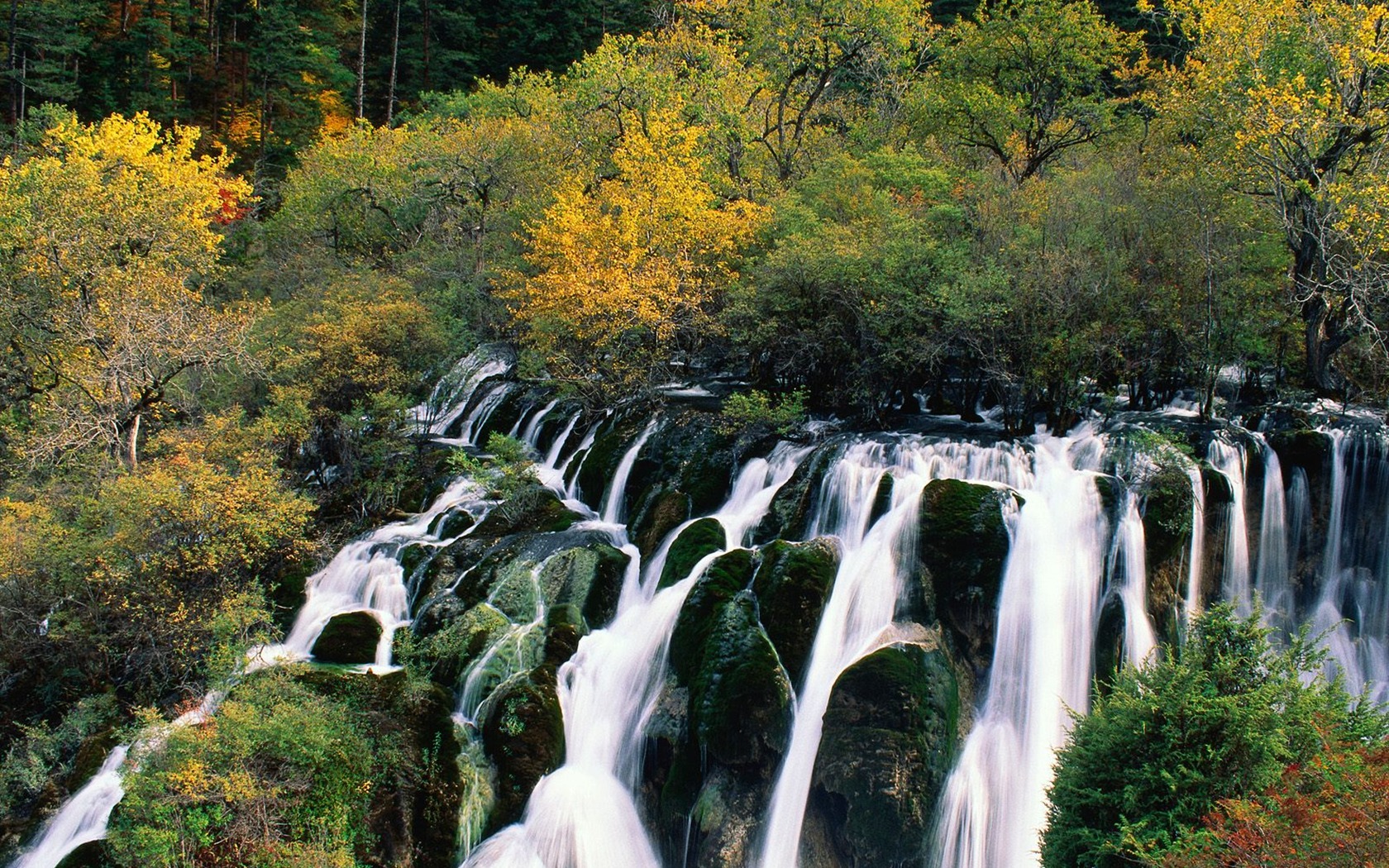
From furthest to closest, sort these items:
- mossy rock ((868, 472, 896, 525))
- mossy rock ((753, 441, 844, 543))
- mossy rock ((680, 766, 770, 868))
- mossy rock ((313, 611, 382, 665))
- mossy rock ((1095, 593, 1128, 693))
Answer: mossy rock ((753, 441, 844, 543)), mossy rock ((313, 611, 382, 665)), mossy rock ((868, 472, 896, 525)), mossy rock ((1095, 593, 1128, 693)), mossy rock ((680, 766, 770, 868))

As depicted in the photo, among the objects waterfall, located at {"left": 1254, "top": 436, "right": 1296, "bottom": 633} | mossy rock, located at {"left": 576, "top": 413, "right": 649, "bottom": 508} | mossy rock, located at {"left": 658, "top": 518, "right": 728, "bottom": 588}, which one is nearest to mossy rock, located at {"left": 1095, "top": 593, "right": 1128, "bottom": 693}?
waterfall, located at {"left": 1254, "top": 436, "right": 1296, "bottom": 633}

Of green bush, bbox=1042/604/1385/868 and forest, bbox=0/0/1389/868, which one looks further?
forest, bbox=0/0/1389/868

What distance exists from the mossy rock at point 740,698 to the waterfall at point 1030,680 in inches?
90.5

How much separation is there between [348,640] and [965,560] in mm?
9678

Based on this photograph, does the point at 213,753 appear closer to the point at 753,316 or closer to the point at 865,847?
the point at 865,847

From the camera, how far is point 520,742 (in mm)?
11570

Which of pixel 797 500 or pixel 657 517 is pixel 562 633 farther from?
pixel 797 500

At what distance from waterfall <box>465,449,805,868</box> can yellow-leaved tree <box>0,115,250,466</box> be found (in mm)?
11111

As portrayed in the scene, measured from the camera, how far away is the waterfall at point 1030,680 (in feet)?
33.2

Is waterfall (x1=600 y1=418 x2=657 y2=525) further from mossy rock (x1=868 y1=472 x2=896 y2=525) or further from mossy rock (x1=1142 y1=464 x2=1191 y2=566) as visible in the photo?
mossy rock (x1=1142 y1=464 x2=1191 y2=566)

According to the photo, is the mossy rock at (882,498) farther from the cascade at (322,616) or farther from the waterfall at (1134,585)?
the cascade at (322,616)

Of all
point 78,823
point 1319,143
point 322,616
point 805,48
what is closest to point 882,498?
point 1319,143

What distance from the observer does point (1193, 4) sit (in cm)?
1697

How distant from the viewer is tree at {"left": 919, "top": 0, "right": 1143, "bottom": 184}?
22.4 meters
